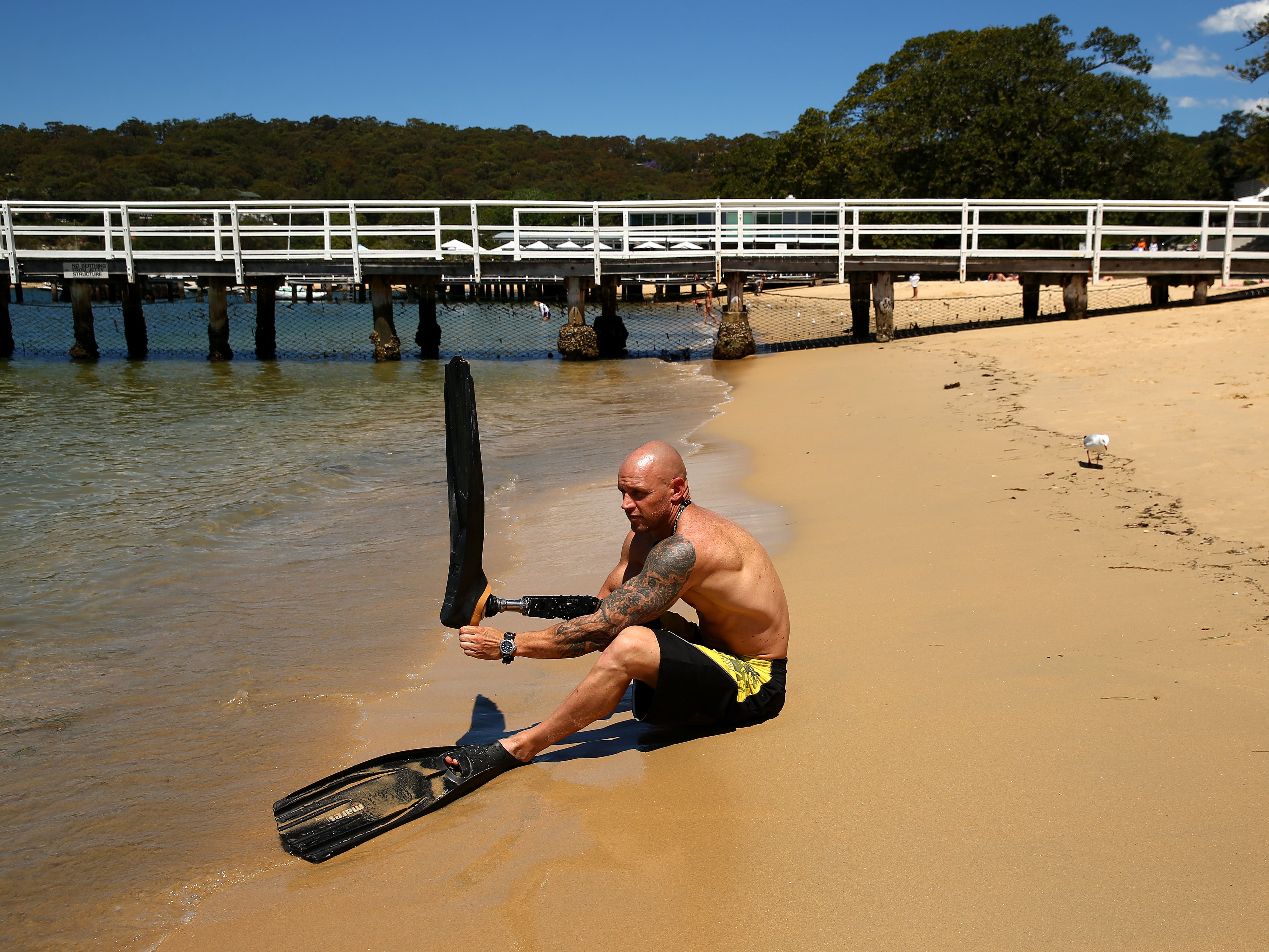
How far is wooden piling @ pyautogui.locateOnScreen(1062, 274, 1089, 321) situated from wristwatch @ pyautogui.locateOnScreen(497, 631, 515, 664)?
1565cm

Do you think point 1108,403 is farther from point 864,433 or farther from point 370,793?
point 370,793

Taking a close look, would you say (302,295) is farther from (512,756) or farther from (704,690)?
(704,690)

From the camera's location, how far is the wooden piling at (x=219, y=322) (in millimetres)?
19750

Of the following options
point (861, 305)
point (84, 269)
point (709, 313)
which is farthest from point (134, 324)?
point (709, 313)

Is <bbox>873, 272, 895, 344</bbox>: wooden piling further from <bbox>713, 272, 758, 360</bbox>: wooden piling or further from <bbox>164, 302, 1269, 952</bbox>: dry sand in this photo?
<bbox>164, 302, 1269, 952</bbox>: dry sand

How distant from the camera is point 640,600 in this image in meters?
2.90

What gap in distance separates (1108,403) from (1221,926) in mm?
6238

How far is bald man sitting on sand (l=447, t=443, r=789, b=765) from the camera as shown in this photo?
2893 millimetres

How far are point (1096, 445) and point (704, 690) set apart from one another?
377cm

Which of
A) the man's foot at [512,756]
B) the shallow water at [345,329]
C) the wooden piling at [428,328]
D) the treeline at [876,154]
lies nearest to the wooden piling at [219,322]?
the shallow water at [345,329]

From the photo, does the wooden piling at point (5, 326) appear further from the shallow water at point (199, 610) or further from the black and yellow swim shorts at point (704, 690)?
the black and yellow swim shorts at point (704, 690)

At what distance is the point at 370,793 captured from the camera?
9.20 feet

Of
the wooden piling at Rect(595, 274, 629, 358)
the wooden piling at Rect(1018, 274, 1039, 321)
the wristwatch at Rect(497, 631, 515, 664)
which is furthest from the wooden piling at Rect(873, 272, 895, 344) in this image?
the wristwatch at Rect(497, 631, 515, 664)

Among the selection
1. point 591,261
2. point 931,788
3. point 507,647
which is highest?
point 591,261
